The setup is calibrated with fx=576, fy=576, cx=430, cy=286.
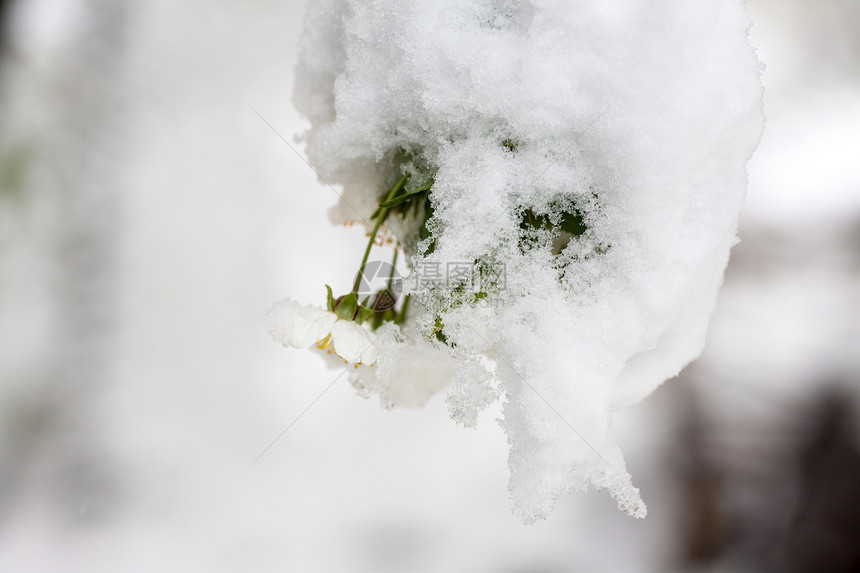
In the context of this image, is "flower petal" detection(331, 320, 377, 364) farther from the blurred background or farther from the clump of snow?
the blurred background

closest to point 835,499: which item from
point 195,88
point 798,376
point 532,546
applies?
point 798,376

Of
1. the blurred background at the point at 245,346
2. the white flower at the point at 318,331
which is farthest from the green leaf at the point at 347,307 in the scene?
the blurred background at the point at 245,346

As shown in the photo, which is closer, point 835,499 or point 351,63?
point 351,63

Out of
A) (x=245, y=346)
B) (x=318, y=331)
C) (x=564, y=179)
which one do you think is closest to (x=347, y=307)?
(x=318, y=331)

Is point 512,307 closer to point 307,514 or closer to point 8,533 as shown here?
point 307,514

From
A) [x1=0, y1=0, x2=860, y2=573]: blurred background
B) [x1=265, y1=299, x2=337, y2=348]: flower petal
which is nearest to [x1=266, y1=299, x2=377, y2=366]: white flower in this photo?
[x1=265, y1=299, x2=337, y2=348]: flower petal

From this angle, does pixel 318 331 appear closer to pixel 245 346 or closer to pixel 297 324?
pixel 297 324

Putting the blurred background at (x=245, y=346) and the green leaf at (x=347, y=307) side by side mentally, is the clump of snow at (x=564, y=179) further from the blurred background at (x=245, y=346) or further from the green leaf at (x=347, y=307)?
the blurred background at (x=245, y=346)
